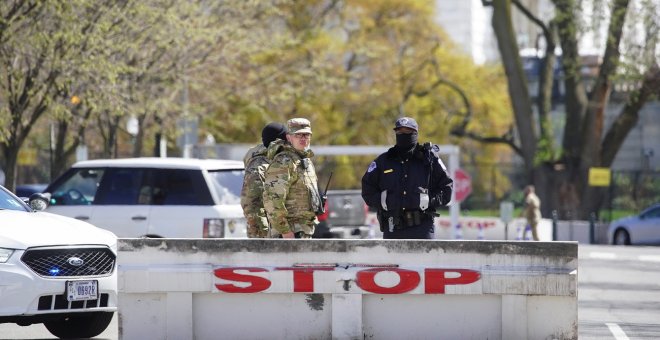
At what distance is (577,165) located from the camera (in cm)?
4122

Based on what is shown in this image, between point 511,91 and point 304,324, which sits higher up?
point 511,91

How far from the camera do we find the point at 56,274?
34.7 ft

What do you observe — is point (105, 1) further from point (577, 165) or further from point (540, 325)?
point (577, 165)

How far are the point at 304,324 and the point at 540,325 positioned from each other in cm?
176

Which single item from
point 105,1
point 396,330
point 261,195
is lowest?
point 396,330

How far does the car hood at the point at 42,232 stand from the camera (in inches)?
411

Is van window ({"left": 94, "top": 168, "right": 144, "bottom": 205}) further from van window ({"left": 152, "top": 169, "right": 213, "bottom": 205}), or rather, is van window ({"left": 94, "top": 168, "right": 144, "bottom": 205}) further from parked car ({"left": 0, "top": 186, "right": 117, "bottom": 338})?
parked car ({"left": 0, "top": 186, "right": 117, "bottom": 338})

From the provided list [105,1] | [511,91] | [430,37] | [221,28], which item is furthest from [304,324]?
[430,37]

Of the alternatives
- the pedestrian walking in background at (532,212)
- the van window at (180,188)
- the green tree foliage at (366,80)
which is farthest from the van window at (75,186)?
the green tree foliage at (366,80)

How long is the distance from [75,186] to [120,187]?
0.66 metres

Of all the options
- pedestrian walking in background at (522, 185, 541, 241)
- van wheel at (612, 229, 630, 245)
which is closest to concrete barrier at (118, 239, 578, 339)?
pedestrian walking in background at (522, 185, 541, 241)

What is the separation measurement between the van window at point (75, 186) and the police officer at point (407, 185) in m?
6.05

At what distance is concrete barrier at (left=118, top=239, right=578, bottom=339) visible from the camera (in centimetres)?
955

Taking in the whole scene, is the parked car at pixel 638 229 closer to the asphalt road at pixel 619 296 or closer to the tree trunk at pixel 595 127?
the tree trunk at pixel 595 127
